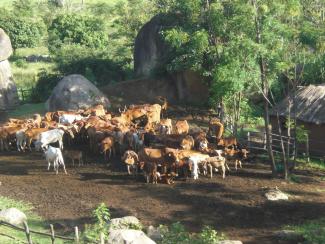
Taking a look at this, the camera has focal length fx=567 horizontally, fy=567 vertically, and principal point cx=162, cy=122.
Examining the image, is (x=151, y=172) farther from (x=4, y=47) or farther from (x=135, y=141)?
(x=4, y=47)

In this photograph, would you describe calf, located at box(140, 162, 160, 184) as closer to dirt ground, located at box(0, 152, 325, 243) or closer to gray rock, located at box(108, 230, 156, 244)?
dirt ground, located at box(0, 152, 325, 243)

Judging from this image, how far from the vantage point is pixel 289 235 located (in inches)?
584

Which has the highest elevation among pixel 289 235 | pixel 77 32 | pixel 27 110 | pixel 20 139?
pixel 77 32

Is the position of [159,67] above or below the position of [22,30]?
below

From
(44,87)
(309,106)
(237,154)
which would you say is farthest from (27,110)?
(309,106)

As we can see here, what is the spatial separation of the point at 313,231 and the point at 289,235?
0.81 meters

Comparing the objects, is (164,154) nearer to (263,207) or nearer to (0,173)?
(263,207)

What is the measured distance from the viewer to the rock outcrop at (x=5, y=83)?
3531cm

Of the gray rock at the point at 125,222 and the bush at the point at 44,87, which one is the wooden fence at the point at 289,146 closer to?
the gray rock at the point at 125,222

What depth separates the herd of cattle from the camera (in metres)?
19.6

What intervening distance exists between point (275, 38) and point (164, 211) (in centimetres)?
706

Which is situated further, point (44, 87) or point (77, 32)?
point (77, 32)

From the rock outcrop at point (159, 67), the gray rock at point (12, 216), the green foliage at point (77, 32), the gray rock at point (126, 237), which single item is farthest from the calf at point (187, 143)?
the green foliage at point (77, 32)

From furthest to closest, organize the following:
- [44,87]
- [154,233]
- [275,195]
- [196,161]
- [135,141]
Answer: [44,87], [135,141], [196,161], [275,195], [154,233]
